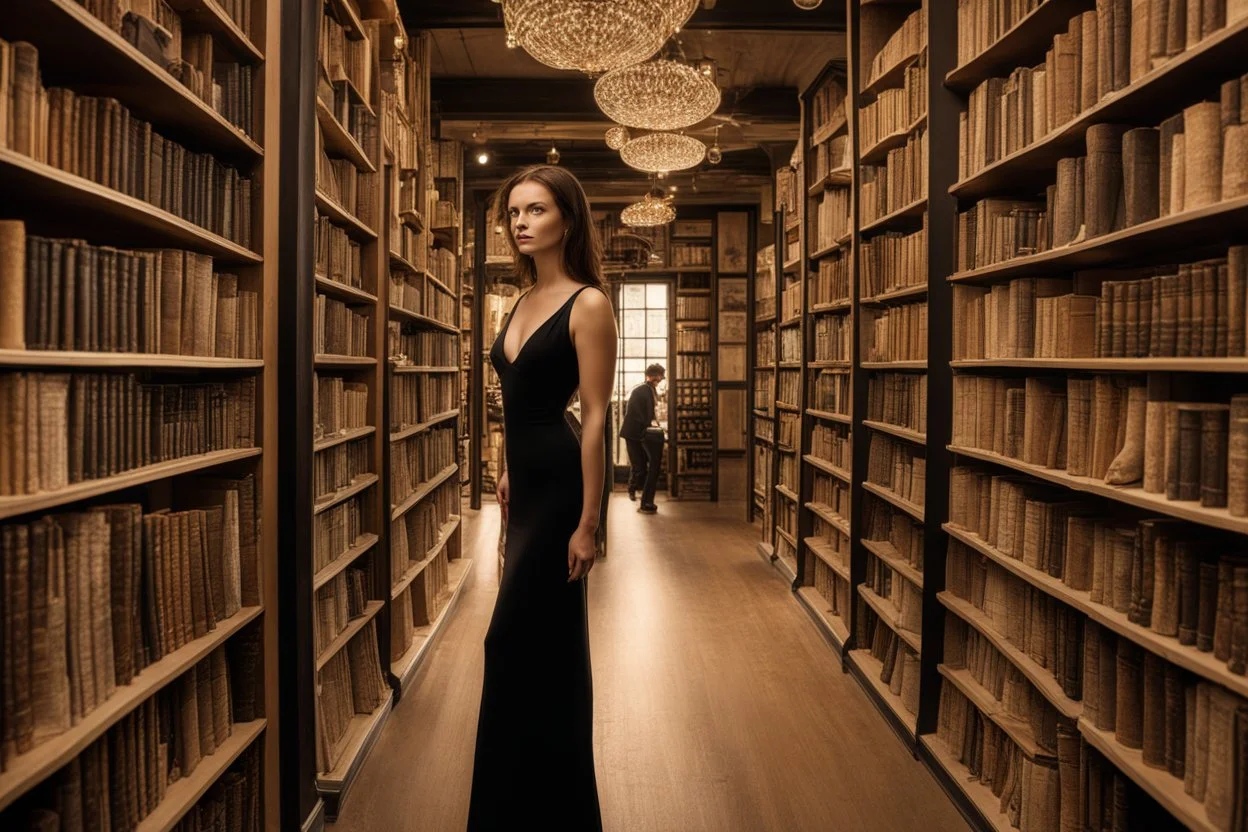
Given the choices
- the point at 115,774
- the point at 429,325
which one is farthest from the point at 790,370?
the point at 115,774

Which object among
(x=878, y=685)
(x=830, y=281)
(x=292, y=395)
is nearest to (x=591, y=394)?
(x=292, y=395)

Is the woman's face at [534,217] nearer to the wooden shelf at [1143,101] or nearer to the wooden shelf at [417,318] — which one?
the wooden shelf at [1143,101]

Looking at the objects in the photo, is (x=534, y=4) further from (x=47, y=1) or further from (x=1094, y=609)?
(x=1094, y=609)

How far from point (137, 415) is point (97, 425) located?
0.47ft

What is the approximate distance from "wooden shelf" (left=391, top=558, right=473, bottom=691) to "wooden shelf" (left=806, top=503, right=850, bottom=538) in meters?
2.23

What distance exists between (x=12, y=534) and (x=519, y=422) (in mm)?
1089

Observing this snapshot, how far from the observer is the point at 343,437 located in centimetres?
281

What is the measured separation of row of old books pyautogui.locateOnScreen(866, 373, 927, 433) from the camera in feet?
10.5

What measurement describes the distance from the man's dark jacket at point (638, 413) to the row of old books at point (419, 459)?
337 cm

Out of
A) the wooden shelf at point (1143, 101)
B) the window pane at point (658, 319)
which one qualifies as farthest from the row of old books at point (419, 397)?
the window pane at point (658, 319)

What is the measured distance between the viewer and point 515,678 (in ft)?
6.66

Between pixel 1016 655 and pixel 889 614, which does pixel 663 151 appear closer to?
pixel 889 614

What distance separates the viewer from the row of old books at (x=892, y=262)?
330cm

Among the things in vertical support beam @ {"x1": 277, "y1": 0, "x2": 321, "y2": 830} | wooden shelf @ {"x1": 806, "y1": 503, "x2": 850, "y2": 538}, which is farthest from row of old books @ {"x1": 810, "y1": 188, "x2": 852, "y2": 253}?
vertical support beam @ {"x1": 277, "y1": 0, "x2": 321, "y2": 830}
